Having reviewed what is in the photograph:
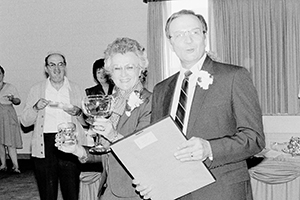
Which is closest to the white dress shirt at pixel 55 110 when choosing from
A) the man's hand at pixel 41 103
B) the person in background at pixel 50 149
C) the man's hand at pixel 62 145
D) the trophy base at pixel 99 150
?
the person in background at pixel 50 149

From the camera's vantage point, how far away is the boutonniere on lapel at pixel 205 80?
1.81m

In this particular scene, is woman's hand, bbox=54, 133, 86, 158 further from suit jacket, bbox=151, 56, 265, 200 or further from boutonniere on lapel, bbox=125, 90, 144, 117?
suit jacket, bbox=151, 56, 265, 200

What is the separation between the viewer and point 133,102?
2.18 metres

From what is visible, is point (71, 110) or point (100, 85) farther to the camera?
point (100, 85)

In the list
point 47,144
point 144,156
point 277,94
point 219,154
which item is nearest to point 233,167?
point 219,154

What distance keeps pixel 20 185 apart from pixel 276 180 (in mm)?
4251

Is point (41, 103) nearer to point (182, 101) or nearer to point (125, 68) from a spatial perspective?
point (125, 68)

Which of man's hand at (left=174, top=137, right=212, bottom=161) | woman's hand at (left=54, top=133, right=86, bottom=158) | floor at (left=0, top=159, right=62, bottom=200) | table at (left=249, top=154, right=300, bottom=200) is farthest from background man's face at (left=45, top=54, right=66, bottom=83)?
man's hand at (left=174, top=137, right=212, bottom=161)

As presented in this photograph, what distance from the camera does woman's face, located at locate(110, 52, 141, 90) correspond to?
7.29ft

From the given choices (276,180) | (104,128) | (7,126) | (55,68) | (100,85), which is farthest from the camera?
(7,126)

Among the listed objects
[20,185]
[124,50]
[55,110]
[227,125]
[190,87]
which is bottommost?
[20,185]

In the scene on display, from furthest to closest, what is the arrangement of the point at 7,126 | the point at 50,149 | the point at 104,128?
the point at 7,126, the point at 50,149, the point at 104,128

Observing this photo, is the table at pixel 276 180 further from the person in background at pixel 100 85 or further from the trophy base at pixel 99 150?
the trophy base at pixel 99 150

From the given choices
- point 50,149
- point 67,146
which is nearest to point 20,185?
point 50,149
